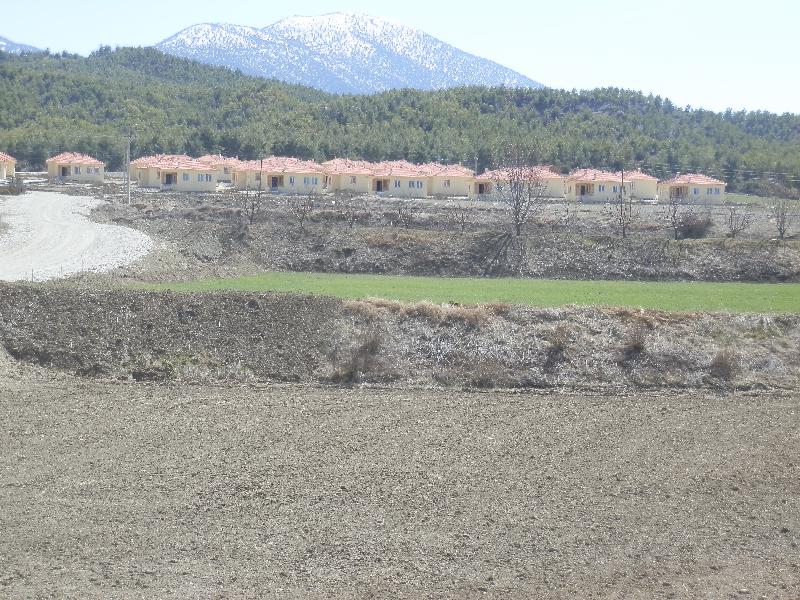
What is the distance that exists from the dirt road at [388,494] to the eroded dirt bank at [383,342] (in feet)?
5.77

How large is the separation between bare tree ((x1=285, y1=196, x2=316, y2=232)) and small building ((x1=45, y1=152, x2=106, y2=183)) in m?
27.6

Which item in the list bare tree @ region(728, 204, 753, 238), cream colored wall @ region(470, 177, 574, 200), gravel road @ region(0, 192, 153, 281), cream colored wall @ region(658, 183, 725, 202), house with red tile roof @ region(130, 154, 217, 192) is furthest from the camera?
cream colored wall @ region(470, 177, 574, 200)

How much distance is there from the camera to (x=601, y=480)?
63.9 ft

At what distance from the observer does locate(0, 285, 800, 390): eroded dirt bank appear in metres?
27.5

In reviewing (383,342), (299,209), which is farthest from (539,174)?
(383,342)

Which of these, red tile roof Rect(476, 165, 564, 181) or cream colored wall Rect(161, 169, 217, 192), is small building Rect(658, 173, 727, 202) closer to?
red tile roof Rect(476, 165, 564, 181)

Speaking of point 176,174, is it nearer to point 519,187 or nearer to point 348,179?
point 348,179

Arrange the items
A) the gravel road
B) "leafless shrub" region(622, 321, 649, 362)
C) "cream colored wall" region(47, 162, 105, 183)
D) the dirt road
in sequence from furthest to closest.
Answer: "cream colored wall" region(47, 162, 105, 183) < the gravel road < "leafless shrub" region(622, 321, 649, 362) < the dirt road

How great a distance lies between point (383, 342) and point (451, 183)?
171ft

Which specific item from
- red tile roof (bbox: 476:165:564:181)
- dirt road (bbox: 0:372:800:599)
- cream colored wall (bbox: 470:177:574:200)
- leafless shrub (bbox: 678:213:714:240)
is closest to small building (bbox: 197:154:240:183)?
cream colored wall (bbox: 470:177:574:200)

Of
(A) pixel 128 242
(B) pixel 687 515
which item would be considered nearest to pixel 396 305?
(B) pixel 687 515

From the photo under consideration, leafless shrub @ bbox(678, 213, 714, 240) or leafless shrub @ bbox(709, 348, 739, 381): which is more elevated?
leafless shrub @ bbox(678, 213, 714, 240)

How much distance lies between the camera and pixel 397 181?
78.4 meters

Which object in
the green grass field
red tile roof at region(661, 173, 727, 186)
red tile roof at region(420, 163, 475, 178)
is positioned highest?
red tile roof at region(420, 163, 475, 178)
